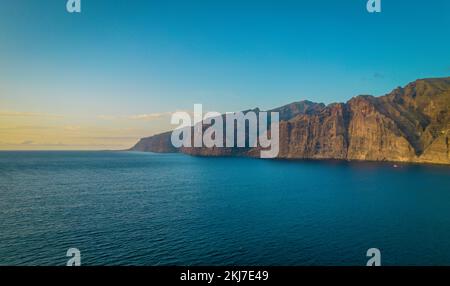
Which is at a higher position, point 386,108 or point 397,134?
point 386,108

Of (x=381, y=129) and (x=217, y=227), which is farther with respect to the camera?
(x=381, y=129)

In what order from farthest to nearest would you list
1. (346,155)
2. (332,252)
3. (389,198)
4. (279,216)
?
(346,155) → (389,198) → (279,216) → (332,252)

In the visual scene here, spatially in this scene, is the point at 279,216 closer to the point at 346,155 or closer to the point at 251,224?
the point at 251,224

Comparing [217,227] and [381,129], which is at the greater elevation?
[381,129]

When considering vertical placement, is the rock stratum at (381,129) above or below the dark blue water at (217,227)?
above

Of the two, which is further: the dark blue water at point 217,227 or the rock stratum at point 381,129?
the rock stratum at point 381,129

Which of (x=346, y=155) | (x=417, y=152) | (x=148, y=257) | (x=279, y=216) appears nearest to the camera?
(x=148, y=257)
